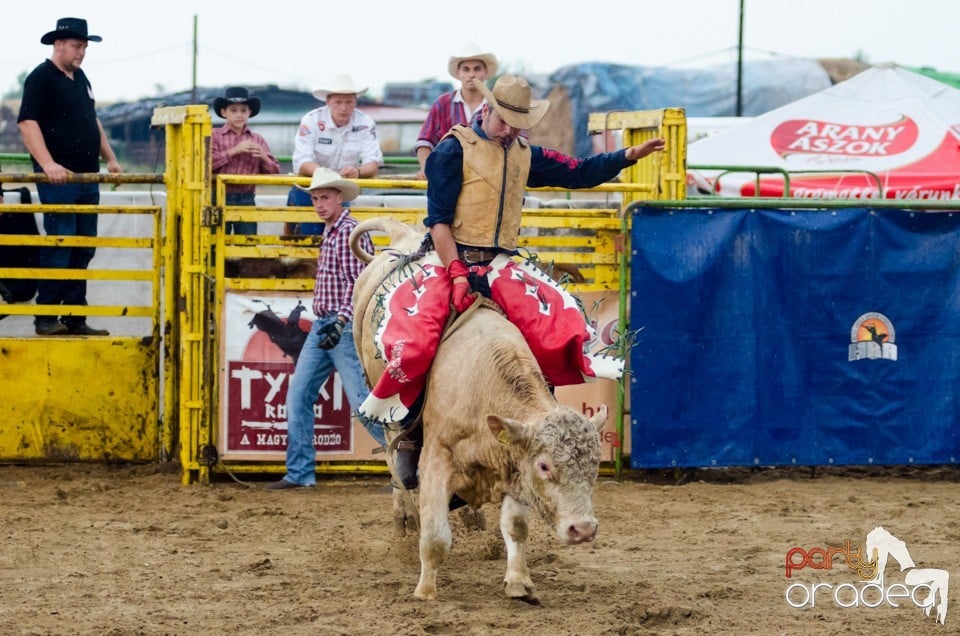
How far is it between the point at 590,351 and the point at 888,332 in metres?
3.55

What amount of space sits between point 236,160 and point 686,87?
17.9 metres

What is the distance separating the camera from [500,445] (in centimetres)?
545

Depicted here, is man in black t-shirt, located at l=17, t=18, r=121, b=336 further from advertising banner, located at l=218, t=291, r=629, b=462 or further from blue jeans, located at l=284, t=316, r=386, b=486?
blue jeans, located at l=284, t=316, r=386, b=486

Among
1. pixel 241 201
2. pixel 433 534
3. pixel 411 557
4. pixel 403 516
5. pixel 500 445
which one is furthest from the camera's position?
pixel 241 201

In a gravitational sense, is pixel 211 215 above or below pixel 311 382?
above

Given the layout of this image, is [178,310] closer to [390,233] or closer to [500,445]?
[390,233]

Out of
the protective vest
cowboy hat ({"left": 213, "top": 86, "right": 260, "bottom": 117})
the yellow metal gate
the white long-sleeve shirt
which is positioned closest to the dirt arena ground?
the yellow metal gate

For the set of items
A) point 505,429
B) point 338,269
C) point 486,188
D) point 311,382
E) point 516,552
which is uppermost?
point 486,188

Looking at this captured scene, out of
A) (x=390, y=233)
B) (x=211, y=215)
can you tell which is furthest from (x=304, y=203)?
(x=390, y=233)

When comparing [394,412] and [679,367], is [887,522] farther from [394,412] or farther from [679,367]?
[394,412]

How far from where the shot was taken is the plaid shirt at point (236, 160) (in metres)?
9.51

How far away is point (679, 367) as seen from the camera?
8.80 metres

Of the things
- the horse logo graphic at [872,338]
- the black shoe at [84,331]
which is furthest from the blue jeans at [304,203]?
the horse logo graphic at [872,338]

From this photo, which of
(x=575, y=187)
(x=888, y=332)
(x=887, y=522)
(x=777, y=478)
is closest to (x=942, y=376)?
(x=888, y=332)
